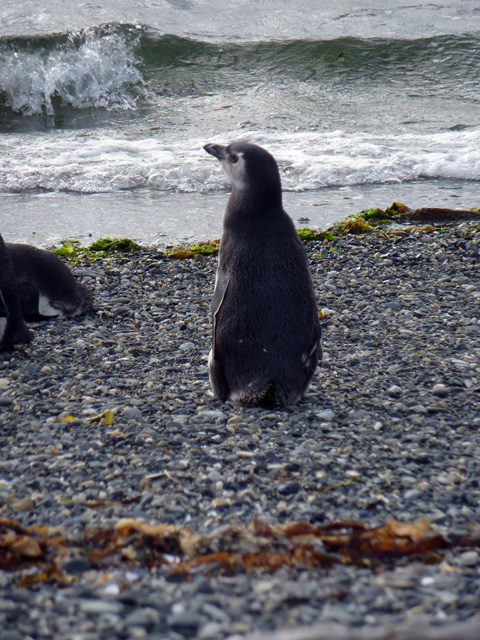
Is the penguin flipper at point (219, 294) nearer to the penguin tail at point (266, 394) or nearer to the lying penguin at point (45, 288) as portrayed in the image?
the penguin tail at point (266, 394)

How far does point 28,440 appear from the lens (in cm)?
310

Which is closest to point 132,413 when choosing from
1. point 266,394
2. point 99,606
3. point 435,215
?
point 266,394

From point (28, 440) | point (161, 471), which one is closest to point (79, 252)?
point (28, 440)

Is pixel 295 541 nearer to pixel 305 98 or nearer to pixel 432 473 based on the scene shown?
pixel 432 473

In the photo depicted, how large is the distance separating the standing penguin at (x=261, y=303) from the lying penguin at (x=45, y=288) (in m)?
1.77

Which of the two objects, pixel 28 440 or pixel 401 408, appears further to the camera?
pixel 401 408

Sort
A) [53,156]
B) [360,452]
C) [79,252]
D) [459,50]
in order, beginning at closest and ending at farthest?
[360,452]
[79,252]
[53,156]
[459,50]

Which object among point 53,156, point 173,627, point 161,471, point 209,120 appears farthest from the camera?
point 209,120

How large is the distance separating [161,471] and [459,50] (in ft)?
52.9

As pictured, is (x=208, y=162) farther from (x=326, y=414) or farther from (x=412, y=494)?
(x=412, y=494)

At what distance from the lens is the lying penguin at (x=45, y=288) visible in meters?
5.05

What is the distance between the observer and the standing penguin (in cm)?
345

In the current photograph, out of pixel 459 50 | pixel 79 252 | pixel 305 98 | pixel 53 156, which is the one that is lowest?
pixel 79 252

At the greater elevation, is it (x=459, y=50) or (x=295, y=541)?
(x=459, y=50)
